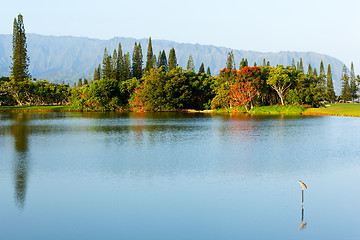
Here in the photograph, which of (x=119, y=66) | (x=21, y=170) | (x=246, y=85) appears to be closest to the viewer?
(x=21, y=170)

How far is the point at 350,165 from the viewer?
1561 centimetres

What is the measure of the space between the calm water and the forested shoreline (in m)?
36.4

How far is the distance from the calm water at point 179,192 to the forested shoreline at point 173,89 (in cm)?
3635

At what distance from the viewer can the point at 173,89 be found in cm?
6594

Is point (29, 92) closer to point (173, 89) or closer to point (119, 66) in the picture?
point (119, 66)

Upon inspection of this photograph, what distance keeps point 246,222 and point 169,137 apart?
656 inches

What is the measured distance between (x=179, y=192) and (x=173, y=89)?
180 feet

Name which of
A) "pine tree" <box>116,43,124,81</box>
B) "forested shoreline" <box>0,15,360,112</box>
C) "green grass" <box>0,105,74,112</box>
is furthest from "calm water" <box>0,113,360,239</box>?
"pine tree" <box>116,43,124,81</box>

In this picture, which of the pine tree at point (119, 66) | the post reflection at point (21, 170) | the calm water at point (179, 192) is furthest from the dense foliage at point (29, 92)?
the calm water at point (179, 192)

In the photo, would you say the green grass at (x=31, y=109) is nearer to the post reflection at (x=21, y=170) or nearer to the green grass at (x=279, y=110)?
the green grass at (x=279, y=110)

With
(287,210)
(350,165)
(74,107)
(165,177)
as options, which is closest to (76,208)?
(165,177)

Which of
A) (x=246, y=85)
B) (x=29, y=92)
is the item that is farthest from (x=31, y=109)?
(x=246, y=85)

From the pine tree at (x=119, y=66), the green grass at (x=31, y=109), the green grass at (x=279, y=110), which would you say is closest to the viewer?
the green grass at (x=279, y=110)

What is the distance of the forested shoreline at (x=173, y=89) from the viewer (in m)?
56.5
